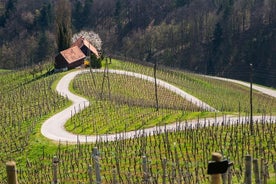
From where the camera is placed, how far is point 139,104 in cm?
6325

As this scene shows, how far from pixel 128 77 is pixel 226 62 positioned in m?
52.4

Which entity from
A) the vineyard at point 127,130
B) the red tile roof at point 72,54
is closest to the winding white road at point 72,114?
the vineyard at point 127,130

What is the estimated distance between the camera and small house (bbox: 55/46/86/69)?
91000 millimetres

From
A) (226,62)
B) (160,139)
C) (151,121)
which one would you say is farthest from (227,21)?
(160,139)

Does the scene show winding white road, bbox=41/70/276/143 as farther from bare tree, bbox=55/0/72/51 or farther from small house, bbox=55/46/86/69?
bare tree, bbox=55/0/72/51

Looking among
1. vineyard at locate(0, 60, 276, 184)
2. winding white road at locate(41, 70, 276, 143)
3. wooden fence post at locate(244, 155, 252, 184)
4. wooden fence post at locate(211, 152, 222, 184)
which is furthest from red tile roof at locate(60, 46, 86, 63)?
wooden fence post at locate(211, 152, 222, 184)

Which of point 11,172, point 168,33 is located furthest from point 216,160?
point 168,33

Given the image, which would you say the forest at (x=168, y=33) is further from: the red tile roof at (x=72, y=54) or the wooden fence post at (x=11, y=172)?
the wooden fence post at (x=11, y=172)

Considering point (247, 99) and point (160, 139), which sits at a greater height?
point (160, 139)

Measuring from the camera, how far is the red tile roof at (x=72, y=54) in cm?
9119

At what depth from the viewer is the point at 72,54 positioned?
93250 mm

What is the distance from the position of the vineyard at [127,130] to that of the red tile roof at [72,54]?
643 cm

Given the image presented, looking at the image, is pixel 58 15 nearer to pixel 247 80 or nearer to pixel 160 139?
pixel 247 80

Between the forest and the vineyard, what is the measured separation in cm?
2870
